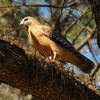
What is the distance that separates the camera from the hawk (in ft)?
16.3

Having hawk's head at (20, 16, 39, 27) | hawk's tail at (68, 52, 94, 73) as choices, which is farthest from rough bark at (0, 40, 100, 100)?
hawk's head at (20, 16, 39, 27)

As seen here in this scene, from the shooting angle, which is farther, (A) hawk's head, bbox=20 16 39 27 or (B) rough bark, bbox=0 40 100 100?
(A) hawk's head, bbox=20 16 39 27

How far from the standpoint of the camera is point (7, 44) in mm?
3490

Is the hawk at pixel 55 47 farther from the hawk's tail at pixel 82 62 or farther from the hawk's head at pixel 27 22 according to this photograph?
the hawk's head at pixel 27 22

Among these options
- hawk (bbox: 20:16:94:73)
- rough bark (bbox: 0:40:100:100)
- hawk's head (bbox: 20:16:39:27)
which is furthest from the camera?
hawk's head (bbox: 20:16:39:27)

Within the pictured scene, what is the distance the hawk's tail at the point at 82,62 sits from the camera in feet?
16.5

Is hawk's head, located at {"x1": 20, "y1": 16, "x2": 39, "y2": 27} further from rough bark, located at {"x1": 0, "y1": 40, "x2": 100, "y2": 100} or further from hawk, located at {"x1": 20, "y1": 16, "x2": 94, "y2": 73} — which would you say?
rough bark, located at {"x1": 0, "y1": 40, "x2": 100, "y2": 100}

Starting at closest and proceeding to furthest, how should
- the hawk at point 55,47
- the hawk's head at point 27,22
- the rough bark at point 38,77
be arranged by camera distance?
the rough bark at point 38,77 < the hawk at point 55,47 < the hawk's head at point 27,22

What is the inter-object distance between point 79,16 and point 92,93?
2467mm

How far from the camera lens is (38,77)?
12.5ft

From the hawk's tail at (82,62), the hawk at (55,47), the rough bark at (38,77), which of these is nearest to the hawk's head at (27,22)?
the hawk at (55,47)

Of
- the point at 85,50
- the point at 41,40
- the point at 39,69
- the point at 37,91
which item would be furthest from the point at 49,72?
the point at 85,50

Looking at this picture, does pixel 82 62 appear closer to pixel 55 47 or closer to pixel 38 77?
pixel 55 47

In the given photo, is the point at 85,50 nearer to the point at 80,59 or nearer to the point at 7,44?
the point at 80,59
